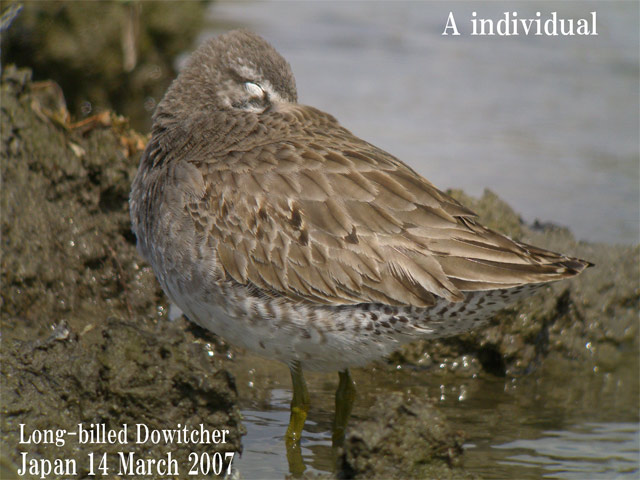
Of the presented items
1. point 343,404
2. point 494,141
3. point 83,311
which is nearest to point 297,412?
point 343,404

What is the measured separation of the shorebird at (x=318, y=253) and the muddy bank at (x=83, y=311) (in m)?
0.39

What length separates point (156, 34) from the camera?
11453 mm

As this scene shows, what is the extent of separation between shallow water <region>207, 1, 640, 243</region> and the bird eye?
4.14m

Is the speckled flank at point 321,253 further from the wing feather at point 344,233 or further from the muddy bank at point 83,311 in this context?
the muddy bank at point 83,311

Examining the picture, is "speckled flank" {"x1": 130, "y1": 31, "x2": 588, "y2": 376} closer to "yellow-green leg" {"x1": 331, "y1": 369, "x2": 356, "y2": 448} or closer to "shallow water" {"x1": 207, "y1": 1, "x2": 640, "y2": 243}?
"yellow-green leg" {"x1": 331, "y1": 369, "x2": 356, "y2": 448}

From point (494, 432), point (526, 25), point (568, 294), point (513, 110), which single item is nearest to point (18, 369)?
point (494, 432)

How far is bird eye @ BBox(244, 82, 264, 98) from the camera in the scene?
5691mm

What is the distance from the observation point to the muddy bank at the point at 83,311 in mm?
4406

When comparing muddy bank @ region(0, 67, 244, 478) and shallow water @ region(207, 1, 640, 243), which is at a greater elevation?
shallow water @ region(207, 1, 640, 243)

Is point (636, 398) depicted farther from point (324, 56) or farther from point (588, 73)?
point (324, 56)

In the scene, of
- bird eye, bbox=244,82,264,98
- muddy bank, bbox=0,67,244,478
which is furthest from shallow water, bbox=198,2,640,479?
bird eye, bbox=244,82,264,98

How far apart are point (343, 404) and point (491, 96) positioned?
816 cm

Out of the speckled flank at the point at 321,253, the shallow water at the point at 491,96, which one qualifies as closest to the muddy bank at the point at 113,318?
the speckled flank at the point at 321,253

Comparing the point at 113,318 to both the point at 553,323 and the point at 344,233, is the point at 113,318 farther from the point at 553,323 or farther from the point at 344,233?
the point at 553,323
